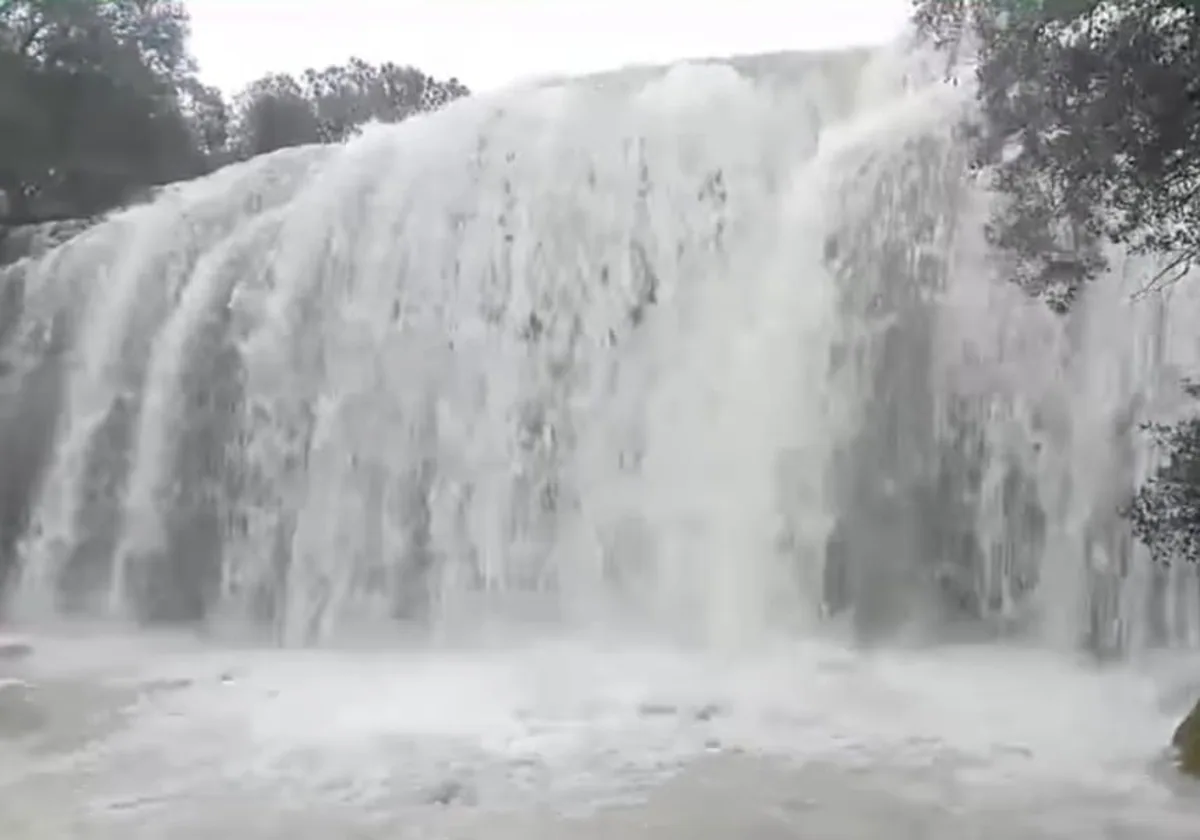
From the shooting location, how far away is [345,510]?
11.6 meters

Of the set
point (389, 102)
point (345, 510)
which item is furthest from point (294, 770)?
point (389, 102)

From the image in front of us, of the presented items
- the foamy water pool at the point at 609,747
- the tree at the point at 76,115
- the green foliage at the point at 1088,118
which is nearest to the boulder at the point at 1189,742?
the foamy water pool at the point at 609,747

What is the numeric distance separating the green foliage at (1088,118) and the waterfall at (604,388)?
8.28 feet

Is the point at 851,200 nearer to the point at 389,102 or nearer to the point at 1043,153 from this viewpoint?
the point at 1043,153

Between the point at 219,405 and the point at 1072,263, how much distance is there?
7.88 m

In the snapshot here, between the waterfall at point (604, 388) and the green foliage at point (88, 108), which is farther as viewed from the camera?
the green foliage at point (88, 108)

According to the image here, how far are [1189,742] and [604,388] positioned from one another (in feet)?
17.8

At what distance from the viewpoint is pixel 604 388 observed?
11219 millimetres

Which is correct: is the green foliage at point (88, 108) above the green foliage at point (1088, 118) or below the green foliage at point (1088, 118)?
above

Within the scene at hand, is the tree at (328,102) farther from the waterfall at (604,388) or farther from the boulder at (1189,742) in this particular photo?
the boulder at (1189,742)

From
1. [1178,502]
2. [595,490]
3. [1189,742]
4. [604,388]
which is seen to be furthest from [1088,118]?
[604,388]

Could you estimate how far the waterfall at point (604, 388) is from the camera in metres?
9.73

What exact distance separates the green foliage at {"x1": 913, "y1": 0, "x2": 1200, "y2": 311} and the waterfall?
2523 millimetres

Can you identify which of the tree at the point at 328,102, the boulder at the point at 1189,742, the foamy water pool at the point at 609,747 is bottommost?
the foamy water pool at the point at 609,747
